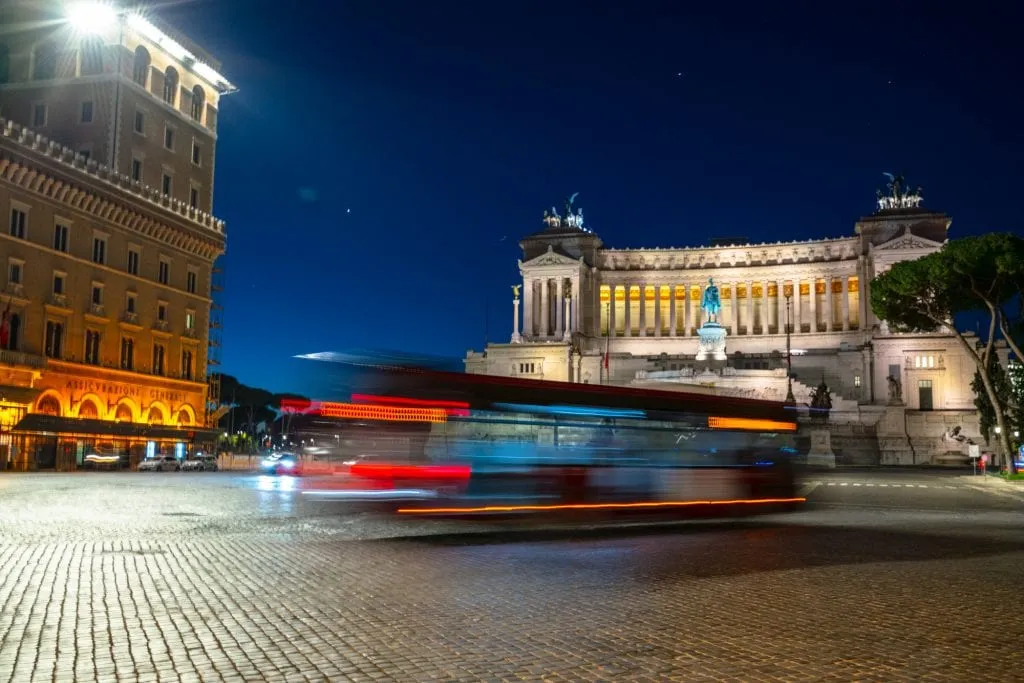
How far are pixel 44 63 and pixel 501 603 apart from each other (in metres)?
59.3

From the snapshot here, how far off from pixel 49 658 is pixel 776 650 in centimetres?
558

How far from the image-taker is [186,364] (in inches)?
2458

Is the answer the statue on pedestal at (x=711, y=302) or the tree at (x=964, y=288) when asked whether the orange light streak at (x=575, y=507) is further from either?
the statue on pedestal at (x=711, y=302)

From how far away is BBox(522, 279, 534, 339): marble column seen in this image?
9850 centimetres

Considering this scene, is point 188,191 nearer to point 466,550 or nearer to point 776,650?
point 466,550

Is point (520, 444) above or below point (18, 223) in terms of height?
below

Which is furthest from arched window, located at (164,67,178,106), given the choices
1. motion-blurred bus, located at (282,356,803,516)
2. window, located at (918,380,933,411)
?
window, located at (918,380,933,411)

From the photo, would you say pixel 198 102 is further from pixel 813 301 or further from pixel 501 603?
pixel 501 603

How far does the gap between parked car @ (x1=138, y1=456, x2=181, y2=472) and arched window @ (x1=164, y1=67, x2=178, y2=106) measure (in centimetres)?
2402

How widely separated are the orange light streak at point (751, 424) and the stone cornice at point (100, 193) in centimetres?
4010

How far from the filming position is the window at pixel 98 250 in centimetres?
5399

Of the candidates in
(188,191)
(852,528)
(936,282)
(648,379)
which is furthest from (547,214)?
(852,528)

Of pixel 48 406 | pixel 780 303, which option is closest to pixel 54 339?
pixel 48 406

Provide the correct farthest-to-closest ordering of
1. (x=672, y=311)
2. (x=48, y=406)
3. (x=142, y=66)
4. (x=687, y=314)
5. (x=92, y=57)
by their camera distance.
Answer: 1. (x=687, y=314)
2. (x=672, y=311)
3. (x=142, y=66)
4. (x=92, y=57)
5. (x=48, y=406)
